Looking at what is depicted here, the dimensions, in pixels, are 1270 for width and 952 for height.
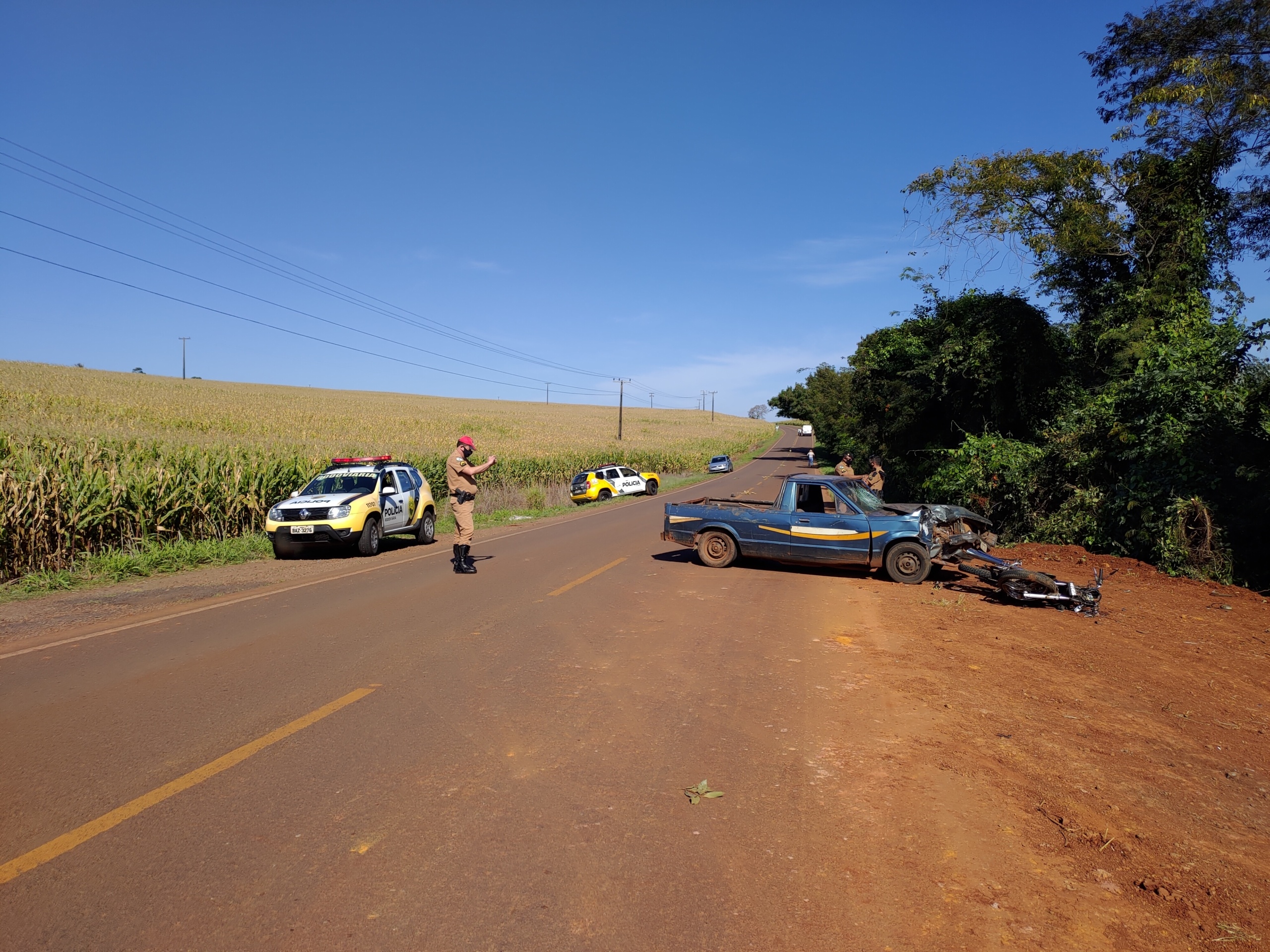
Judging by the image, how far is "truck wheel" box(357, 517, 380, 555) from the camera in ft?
48.8

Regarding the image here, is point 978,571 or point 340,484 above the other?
point 340,484

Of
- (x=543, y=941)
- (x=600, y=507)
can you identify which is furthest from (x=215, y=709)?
(x=600, y=507)

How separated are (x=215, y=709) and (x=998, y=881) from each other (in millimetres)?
4987

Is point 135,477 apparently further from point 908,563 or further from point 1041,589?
point 1041,589

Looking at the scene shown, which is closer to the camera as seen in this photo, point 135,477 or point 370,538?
point 135,477

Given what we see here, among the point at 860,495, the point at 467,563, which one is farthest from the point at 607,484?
the point at 860,495

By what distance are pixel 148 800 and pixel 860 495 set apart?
10.3 meters

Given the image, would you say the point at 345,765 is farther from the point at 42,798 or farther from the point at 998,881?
the point at 998,881

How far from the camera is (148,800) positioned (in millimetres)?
4113

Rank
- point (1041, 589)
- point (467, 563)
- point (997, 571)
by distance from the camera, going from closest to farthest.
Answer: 1. point (1041, 589)
2. point (997, 571)
3. point (467, 563)

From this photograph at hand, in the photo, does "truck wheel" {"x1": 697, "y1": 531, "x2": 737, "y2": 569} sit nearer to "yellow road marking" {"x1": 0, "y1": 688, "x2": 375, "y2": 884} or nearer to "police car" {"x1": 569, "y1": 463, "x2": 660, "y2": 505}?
"yellow road marking" {"x1": 0, "y1": 688, "x2": 375, "y2": 884}

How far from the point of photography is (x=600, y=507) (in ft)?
92.6

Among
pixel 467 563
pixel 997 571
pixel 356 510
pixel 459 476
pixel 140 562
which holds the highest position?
pixel 459 476

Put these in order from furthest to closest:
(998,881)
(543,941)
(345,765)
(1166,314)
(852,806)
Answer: (1166,314)
(345,765)
(852,806)
(998,881)
(543,941)
